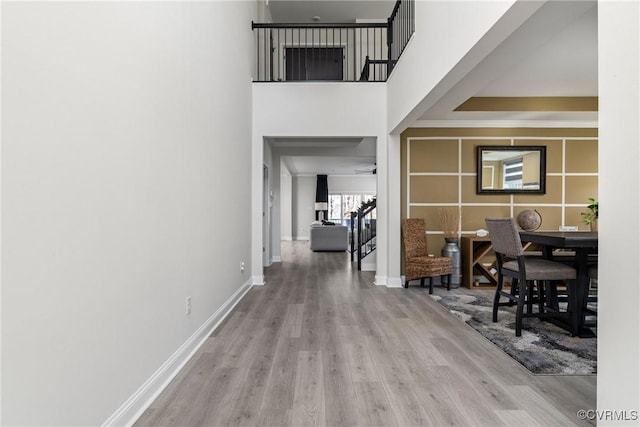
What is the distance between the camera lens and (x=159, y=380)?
1955mm

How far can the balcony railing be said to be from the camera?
458 centimetres

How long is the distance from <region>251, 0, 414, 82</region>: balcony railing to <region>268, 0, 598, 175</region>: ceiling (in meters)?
0.70

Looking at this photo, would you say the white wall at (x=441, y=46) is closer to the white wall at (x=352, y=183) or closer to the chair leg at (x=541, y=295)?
the chair leg at (x=541, y=295)

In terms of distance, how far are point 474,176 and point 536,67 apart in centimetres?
188

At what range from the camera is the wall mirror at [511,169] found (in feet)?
16.6

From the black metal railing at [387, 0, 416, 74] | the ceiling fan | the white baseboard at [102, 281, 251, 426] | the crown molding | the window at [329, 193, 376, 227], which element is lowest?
the white baseboard at [102, 281, 251, 426]

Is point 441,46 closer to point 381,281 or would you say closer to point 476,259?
point 476,259

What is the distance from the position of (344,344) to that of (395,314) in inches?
39.8

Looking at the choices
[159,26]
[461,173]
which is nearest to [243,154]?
[159,26]

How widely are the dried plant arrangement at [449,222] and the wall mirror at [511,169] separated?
516 mm

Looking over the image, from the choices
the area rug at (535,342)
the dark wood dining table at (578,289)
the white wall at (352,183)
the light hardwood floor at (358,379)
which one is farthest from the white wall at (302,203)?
the dark wood dining table at (578,289)

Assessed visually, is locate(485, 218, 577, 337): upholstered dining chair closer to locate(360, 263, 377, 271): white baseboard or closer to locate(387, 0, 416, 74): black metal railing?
locate(387, 0, 416, 74): black metal railing

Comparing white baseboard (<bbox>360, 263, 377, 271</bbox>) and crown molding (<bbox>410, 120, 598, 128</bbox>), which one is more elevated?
crown molding (<bbox>410, 120, 598, 128</bbox>)

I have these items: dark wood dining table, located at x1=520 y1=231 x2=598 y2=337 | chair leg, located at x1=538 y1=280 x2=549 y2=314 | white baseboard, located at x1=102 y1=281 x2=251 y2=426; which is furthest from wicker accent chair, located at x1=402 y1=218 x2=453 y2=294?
white baseboard, located at x1=102 y1=281 x2=251 y2=426
